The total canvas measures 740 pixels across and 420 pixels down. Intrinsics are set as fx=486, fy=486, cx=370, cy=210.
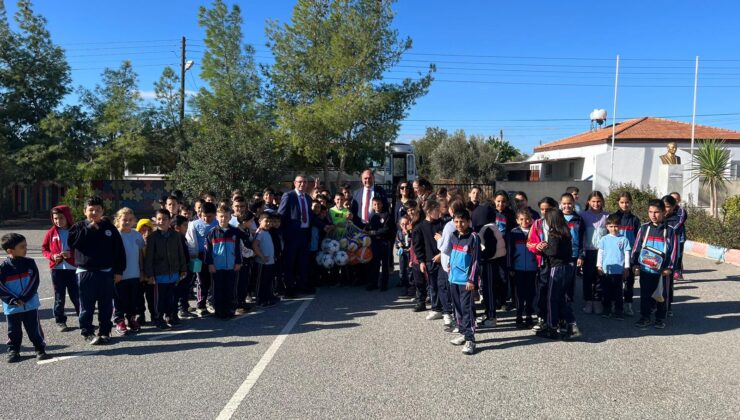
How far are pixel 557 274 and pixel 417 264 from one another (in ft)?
6.61

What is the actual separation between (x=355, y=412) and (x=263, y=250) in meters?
3.71

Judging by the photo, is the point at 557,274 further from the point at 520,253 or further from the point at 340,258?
the point at 340,258

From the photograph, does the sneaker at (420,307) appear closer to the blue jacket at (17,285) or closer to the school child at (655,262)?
the school child at (655,262)

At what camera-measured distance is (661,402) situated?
3.94 m

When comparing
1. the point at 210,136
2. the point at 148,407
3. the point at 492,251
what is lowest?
the point at 148,407

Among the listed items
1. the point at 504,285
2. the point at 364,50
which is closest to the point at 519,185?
the point at 364,50

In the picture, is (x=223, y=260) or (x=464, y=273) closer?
(x=464, y=273)

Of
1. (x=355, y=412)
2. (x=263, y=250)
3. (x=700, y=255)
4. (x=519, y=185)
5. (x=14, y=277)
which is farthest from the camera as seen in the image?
(x=519, y=185)

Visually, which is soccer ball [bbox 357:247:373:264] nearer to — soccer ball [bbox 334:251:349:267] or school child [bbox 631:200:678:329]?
soccer ball [bbox 334:251:349:267]

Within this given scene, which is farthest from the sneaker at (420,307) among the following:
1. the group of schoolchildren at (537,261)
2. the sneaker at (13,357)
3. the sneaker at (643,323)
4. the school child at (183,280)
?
the sneaker at (13,357)

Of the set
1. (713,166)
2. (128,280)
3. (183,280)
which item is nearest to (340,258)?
(183,280)

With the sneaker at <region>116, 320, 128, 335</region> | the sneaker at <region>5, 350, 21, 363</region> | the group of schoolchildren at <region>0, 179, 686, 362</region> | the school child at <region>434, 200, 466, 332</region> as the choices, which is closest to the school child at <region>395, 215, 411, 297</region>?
the group of schoolchildren at <region>0, 179, 686, 362</region>

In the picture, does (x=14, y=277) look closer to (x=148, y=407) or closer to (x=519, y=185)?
(x=148, y=407)

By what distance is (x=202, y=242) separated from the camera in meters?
6.62
